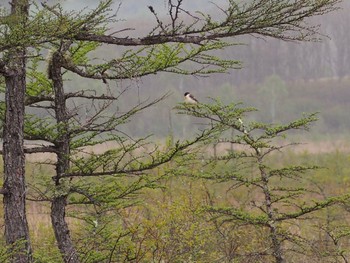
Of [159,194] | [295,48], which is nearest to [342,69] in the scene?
[295,48]

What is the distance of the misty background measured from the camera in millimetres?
51969

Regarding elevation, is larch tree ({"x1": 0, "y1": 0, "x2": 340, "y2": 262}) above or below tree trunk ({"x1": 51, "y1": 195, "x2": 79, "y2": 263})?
above

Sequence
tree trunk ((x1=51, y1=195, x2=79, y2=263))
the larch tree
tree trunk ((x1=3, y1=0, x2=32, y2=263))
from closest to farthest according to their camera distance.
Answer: the larch tree
tree trunk ((x1=3, y1=0, x2=32, y2=263))
tree trunk ((x1=51, y1=195, x2=79, y2=263))

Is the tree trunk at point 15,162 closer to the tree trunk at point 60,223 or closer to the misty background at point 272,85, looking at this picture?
the tree trunk at point 60,223

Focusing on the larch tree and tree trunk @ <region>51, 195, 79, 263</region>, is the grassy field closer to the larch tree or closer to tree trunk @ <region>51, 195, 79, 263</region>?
tree trunk @ <region>51, 195, 79, 263</region>

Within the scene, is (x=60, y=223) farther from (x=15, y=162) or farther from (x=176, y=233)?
(x=176, y=233)

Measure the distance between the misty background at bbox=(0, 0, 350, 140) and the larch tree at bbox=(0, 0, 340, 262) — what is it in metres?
35.5

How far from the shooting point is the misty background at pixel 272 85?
5197cm

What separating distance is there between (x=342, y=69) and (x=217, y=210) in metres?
69.7

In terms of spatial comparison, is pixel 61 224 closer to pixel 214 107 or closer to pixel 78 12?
pixel 214 107

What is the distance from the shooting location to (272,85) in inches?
2269

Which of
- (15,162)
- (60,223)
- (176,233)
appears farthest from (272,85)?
(15,162)

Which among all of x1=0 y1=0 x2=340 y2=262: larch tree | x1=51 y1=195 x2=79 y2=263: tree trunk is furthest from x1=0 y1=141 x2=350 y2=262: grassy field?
x1=0 y1=0 x2=340 y2=262: larch tree

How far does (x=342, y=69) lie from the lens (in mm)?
73375
